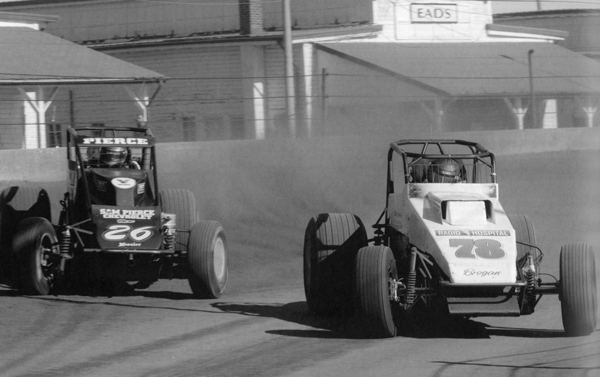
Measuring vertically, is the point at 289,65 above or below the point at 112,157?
above

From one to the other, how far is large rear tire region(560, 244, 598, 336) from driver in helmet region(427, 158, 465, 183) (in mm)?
1645

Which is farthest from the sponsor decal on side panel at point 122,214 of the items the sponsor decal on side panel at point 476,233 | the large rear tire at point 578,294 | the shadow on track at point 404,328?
the large rear tire at point 578,294

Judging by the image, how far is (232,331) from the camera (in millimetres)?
10273

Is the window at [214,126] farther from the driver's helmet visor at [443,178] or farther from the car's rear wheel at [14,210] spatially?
the driver's helmet visor at [443,178]

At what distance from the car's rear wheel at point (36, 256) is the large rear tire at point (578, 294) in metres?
6.10

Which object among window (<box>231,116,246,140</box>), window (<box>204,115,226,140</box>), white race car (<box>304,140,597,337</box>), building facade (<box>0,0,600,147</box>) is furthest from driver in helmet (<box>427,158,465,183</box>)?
window (<box>204,115,226,140</box>)

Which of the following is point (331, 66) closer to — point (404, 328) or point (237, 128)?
point (237, 128)

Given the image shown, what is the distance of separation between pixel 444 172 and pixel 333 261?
1460mm

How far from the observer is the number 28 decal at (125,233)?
40.9ft

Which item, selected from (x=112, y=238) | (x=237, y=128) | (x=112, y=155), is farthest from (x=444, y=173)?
(x=237, y=128)

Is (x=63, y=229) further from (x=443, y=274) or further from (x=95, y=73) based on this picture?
(x=95, y=73)

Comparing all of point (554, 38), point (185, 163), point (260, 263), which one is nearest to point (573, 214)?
point (260, 263)

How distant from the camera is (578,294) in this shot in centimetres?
938

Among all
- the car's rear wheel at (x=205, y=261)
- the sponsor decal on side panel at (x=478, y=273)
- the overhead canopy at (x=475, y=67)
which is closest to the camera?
the sponsor decal on side panel at (x=478, y=273)
